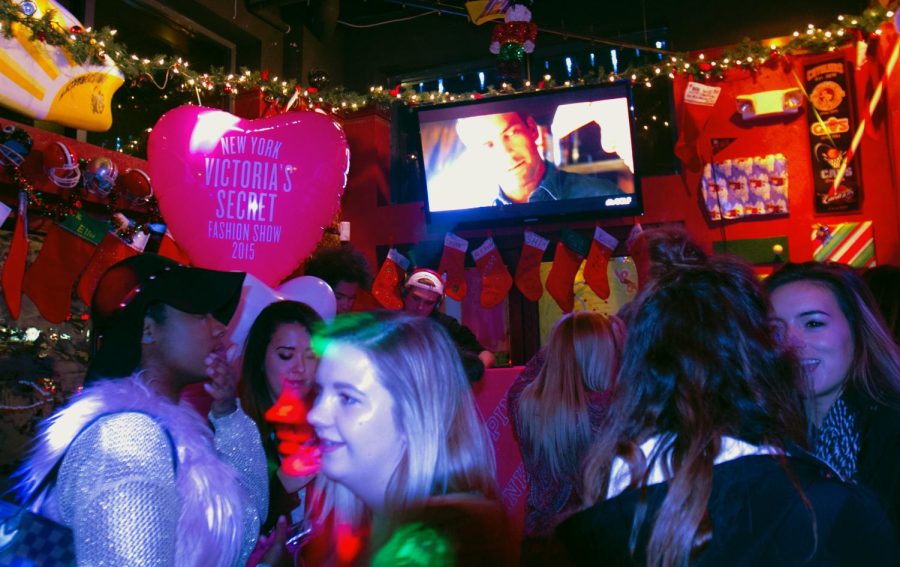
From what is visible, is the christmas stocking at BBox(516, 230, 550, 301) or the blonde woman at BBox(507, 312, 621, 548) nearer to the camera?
the blonde woman at BBox(507, 312, 621, 548)

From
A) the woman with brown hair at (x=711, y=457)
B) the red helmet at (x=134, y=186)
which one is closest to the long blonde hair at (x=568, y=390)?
the woman with brown hair at (x=711, y=457)

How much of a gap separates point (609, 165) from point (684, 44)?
173 cm

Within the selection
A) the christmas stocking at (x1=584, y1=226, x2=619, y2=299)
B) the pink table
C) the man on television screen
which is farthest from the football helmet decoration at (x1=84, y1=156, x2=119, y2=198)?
the christmas stocking at (x1=584, y1=226, x2=619, y2=299)

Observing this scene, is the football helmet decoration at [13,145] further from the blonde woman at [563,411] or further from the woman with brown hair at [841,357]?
the woman with brown hair at [841,357]

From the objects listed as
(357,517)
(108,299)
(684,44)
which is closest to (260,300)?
(108,299)

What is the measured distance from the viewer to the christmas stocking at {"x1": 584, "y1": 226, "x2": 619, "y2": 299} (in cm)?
632

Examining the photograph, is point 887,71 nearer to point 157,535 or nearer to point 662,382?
point 662,382

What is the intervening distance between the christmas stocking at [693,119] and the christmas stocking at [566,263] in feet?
3.84

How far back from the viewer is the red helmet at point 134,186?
5.04m

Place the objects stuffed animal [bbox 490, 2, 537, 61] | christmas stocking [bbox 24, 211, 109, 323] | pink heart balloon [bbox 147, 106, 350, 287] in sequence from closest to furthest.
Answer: pink heart balloon [bbox 147, 106, 350, 287] → christmas stocking [bbox 24, 211, 109, 323] → stuffed animal [bbox 490, 2, 537, 61]

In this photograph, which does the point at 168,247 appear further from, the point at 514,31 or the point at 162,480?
the point at 162,480

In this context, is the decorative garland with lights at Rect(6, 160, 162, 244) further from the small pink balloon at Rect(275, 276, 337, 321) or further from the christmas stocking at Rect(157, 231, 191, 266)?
the small pink balloon at Rect(275, 276, 337, 321)

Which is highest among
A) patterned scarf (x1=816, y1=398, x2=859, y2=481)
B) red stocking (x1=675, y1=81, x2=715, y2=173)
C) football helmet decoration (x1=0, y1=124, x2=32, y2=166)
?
red stocking (x1=675, y1=81, x2=715, y2=173)

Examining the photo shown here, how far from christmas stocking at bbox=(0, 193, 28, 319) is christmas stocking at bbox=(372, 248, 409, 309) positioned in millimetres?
2961
